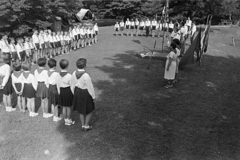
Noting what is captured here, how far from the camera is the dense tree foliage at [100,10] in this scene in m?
20.1

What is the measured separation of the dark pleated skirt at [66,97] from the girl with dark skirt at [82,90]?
0.23 m

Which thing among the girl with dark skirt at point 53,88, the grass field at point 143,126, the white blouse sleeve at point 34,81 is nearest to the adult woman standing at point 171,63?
the grass field at point 143,126

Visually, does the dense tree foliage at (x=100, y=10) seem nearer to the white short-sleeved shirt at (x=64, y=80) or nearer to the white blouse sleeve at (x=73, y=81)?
the white short-sleeved shirt at (x=64, y=80)

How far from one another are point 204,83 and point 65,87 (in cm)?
661

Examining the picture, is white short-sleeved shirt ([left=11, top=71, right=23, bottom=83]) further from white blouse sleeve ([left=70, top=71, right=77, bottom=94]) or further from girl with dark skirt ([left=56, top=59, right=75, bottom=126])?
white blouse sleeve ([left=70, top=71, right=77, bottom=94])

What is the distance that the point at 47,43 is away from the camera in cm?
1400

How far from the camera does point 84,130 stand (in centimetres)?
598

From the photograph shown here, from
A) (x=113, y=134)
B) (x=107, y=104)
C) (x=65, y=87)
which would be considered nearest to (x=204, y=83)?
(x=107, y=104)

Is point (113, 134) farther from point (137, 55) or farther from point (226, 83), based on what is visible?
point (137, 55)

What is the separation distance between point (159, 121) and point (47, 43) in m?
9.99

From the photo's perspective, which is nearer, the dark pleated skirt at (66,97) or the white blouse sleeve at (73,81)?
the white blouse sleeve at (73,81)

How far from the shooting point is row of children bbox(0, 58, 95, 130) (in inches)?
221

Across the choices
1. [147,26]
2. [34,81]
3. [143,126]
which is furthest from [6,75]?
[147,26]

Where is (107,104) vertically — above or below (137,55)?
below
